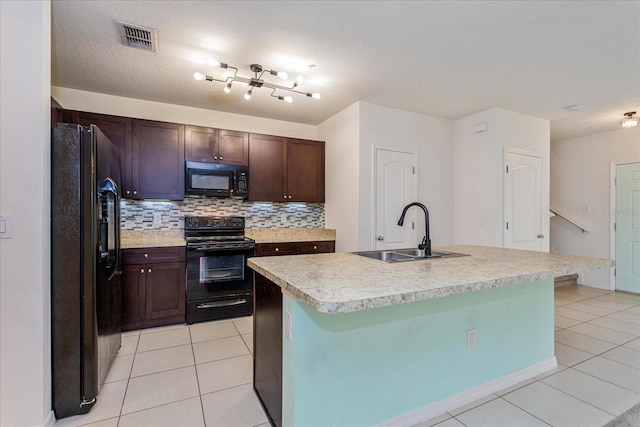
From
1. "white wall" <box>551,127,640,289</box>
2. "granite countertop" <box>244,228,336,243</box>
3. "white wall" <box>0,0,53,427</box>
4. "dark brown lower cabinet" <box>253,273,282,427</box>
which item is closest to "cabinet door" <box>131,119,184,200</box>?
"granite countertop" <box>244,228,336,243</box>

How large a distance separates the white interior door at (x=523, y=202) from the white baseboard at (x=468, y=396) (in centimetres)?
201

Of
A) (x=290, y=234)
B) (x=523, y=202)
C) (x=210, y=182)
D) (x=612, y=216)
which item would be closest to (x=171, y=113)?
(x=210, y=182)

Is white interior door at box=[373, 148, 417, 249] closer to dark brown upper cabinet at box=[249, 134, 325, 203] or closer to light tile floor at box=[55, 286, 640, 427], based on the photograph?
dark brown upper cabinet at box=[249, 134, 325, 203]

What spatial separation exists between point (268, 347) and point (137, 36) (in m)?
2.42

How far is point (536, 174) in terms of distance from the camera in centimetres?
429

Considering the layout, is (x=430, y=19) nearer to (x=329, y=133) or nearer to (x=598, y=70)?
(x=598, y=70)

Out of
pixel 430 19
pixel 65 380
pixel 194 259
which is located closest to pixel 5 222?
pixel 65 380

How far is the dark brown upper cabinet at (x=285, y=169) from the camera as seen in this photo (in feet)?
13.1

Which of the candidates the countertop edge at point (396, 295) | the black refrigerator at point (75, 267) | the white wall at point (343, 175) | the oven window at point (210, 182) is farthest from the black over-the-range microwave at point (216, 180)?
the countertop edge at point (396, 295)

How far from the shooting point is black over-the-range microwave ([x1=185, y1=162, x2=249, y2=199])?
3.61 meters

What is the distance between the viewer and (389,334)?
1.66 m

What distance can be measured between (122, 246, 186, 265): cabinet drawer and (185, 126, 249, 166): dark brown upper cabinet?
1095mm

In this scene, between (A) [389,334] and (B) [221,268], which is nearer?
(A) [389,334]

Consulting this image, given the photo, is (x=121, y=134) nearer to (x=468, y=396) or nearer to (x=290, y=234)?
(x=290, y=234)
